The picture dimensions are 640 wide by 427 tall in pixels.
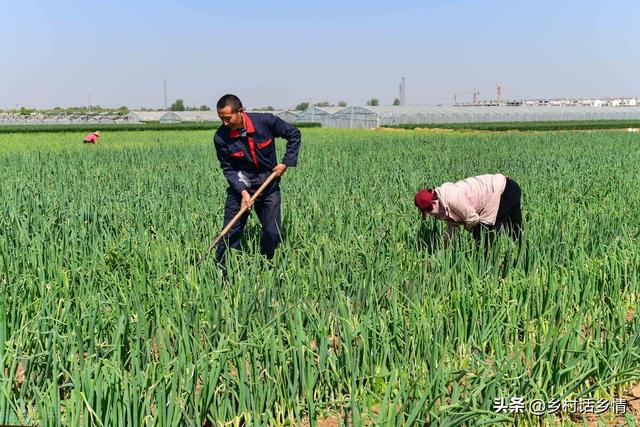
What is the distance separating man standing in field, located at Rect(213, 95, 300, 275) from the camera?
4.35 meters

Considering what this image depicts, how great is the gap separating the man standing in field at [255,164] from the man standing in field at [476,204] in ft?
3.62

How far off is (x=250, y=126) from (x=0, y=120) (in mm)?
76669

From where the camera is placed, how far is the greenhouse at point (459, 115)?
4406cm

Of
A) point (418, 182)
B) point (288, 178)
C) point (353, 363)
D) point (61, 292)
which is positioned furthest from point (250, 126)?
point (288, 178)

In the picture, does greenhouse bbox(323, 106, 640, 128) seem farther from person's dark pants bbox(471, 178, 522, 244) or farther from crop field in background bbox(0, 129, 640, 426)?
person's dark pants bbox(471, 178, 522, 244)

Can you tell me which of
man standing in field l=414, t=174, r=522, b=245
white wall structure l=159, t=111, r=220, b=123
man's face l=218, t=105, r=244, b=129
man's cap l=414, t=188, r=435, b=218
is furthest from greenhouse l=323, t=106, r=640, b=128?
man's cap l=414, t=188, r=435, b=218

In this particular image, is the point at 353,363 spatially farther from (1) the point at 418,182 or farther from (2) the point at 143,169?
(2) the point at 143,169

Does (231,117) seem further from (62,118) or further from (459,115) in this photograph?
(62,118)

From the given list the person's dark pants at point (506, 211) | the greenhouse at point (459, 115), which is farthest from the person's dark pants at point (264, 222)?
the greenhouse at point (459, 115)

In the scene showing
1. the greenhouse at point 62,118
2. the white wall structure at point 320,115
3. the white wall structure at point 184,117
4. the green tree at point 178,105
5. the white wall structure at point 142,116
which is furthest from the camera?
the green tree at point 178,105

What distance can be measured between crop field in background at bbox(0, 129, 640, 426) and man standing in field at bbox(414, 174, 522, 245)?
0.20 meters

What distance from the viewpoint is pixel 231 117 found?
13.4 ft

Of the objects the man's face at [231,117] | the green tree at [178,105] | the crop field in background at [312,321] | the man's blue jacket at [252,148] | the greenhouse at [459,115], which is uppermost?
the green tree at [178,105]

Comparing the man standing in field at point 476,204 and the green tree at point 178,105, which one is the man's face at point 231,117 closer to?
the man standing in field at point 476,204
